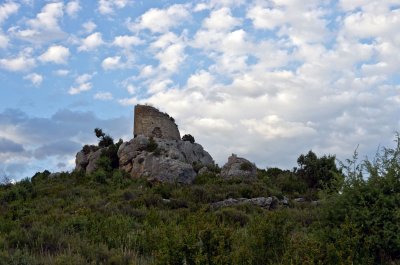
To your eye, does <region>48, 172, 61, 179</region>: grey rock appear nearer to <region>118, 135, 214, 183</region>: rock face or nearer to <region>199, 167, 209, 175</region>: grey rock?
<region>118, 135, 214, 183</region>: rock face

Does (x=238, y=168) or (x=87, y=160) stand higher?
(x=87, y=160)

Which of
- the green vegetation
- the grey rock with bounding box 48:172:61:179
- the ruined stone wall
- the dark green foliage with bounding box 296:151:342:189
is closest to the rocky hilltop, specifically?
the ruined stone wall

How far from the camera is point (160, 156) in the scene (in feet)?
113

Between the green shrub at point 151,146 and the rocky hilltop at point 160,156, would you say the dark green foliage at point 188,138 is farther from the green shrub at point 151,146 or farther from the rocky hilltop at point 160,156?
the green shrub at point 151,146

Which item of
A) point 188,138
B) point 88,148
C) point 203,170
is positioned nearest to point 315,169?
point 203,170

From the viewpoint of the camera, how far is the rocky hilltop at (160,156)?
32.5 metres

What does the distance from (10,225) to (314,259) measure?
1039 cm

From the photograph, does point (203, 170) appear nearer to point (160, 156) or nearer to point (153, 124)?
point (160, 156)

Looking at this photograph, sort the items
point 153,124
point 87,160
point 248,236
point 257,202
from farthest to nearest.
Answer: point 153,124
point 87,160
point 257,202
point 248,236

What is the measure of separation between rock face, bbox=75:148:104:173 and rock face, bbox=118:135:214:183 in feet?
8.10

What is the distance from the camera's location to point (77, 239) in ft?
38.7

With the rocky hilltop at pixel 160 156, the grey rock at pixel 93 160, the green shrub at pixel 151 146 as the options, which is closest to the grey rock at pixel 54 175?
the rocky hilltop at pixel 160 156

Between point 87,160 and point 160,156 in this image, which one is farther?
point 87,160

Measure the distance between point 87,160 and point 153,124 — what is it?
22.4 ft
